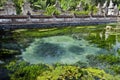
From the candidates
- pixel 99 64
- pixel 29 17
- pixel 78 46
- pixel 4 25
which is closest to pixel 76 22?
pixel 29 17

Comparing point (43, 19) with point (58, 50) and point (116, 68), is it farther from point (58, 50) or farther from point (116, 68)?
point (116, 68)

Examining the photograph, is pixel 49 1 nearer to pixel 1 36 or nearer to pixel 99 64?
pixel 1 36

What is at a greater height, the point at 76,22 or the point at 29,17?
the point at 29,17

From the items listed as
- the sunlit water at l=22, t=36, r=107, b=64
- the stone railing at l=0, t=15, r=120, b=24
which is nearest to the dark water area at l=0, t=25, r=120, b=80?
the sunlit water at l=22, t=36, r=107, b=64

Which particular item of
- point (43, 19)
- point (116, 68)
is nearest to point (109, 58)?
point (116, 68)

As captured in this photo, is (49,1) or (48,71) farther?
(49,1)

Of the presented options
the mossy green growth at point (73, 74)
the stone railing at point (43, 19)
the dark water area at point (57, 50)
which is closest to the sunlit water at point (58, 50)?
the dark water area at point (57, 50)
